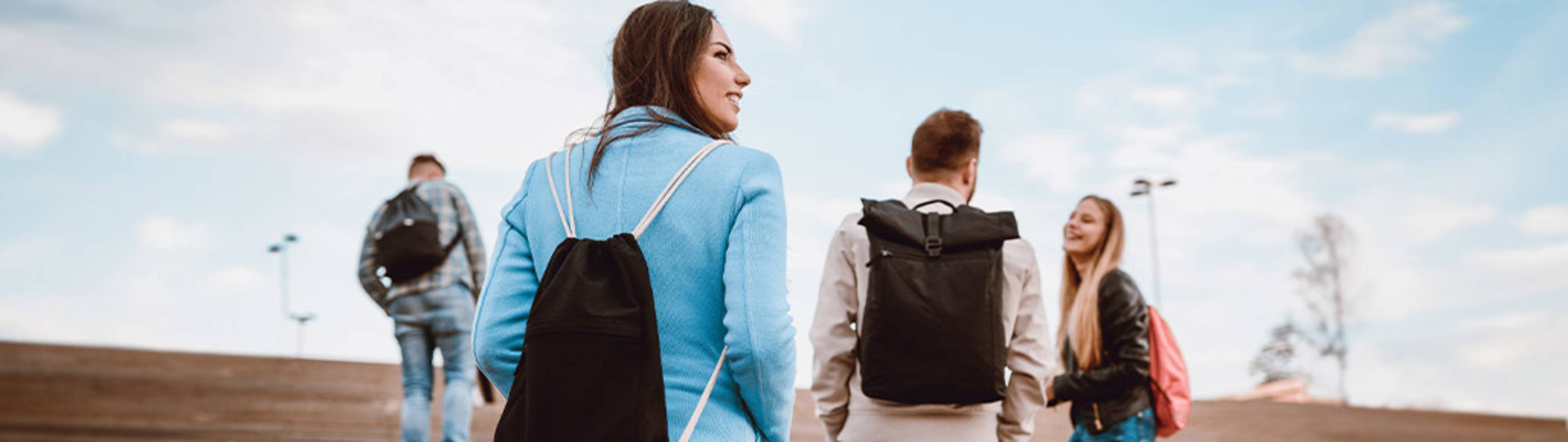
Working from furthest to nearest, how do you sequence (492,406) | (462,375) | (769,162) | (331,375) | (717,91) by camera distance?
(331,375) < (492,406) < (462,375) < (717,91) < (769,162)

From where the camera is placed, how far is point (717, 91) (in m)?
2.67

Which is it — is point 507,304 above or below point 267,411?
above

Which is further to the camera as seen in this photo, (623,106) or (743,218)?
(623,106)

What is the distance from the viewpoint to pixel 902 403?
13.0 feet

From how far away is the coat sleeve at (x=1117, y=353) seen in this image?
507 cm

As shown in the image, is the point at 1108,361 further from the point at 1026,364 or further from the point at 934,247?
the point at 934,247

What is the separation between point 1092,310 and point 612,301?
3.52 m

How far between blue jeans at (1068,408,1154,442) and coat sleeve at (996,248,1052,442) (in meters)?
1.05

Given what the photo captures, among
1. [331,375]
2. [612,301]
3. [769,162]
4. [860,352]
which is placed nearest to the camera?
[612,301]

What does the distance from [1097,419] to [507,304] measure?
3344 mm

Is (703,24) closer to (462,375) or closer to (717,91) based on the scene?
(717,91)

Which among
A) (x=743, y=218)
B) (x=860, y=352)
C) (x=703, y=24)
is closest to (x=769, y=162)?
(x=743, y=218)

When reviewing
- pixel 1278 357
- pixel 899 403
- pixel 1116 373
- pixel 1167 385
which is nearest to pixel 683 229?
pixel 899 403

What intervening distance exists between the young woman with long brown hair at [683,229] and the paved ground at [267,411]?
7.58 metres
